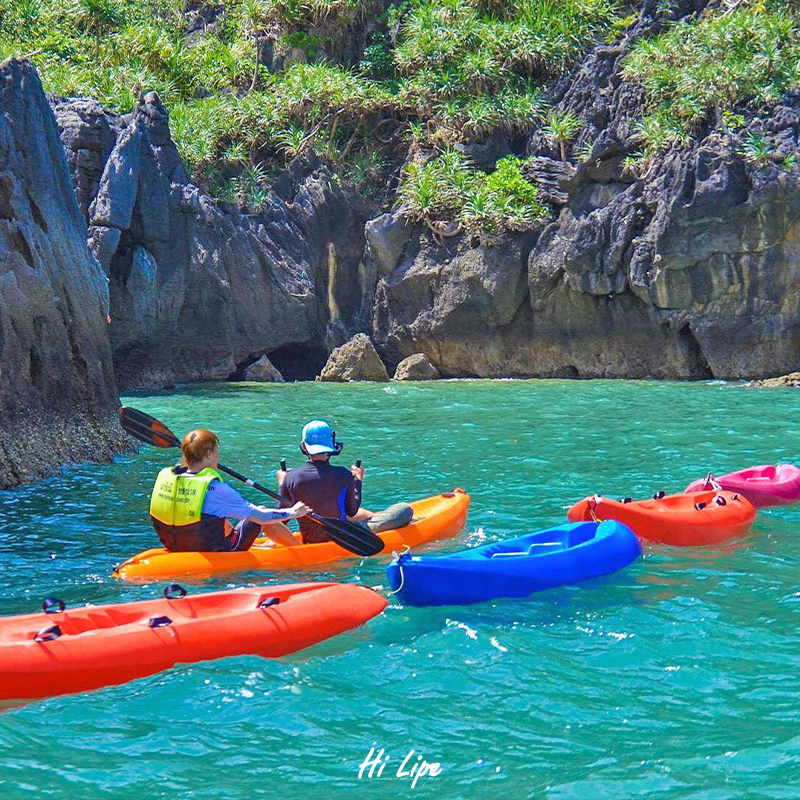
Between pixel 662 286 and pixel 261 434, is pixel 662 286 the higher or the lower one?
the higher one

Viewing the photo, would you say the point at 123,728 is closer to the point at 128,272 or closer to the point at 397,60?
the point at 128,272

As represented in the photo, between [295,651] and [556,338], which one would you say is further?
[556,338]

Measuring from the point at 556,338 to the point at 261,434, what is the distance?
35.0 ft

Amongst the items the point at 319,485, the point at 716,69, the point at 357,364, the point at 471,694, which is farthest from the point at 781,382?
the point at 471,694

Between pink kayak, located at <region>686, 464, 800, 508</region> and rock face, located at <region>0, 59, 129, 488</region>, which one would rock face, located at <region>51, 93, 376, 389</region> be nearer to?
rock face, located at <region>0, 59, 129, 488</region>

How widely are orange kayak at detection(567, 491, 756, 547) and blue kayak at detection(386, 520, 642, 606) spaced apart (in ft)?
1.59

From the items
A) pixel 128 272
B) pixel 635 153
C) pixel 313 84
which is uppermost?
pixel 313 84

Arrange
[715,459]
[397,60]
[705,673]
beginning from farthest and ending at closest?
[397,60], [715,459], [705,673]

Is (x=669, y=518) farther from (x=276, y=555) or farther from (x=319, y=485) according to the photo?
(x=276, y=555)

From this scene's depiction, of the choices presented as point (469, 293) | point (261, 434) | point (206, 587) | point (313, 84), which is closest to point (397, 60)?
point (313, 84)

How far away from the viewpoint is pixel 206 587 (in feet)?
22.1

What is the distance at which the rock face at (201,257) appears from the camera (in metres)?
20.7

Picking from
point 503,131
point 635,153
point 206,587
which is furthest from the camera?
point 503,131

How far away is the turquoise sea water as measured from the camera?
398cm
